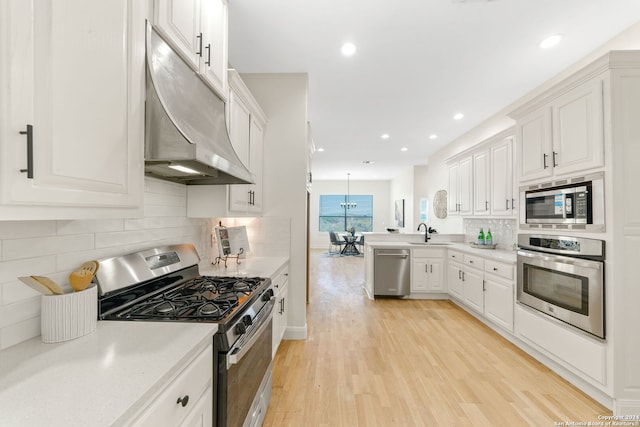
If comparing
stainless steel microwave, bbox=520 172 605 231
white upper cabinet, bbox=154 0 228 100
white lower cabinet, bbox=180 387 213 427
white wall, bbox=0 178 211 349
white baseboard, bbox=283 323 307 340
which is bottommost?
white baseboard, bbox=283 323 307 340

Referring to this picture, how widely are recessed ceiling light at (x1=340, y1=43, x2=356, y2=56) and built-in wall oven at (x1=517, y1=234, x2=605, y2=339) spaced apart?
2.41 metres

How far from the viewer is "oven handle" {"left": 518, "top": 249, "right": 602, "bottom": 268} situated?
6.55 feet

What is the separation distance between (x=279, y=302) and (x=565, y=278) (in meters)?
2.38

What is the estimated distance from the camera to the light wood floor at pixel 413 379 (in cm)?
186

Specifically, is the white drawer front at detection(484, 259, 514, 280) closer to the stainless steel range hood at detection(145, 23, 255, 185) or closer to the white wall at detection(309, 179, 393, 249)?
the stainless steel range hood at detection(145, 23, 255, 185)

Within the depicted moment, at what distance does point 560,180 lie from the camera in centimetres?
226

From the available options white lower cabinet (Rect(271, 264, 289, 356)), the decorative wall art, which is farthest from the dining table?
white lower cabinet (Rect(271, 264, 289, 356))

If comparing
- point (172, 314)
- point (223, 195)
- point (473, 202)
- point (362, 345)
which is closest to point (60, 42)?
point (172, 314)

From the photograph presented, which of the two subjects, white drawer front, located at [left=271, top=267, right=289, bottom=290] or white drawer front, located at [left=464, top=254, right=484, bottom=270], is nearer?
white drawer front, located at [left=271, top=267, right=289, bottom=290]

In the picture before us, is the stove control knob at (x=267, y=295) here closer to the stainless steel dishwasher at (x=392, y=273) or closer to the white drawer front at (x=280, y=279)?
Answer: the white drawer front at (x=280, y=279)

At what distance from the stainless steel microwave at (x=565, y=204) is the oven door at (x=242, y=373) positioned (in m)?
2.36

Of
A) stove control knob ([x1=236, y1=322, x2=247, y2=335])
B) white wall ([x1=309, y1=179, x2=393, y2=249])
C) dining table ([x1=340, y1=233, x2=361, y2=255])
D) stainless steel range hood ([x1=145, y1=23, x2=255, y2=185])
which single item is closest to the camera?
stainless steel range hood ([x1=145, y1=23, x2=255, y2=185])

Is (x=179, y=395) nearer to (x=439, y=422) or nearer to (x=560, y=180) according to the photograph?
(x=439, y=422)

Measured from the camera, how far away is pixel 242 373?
1.33 metres
